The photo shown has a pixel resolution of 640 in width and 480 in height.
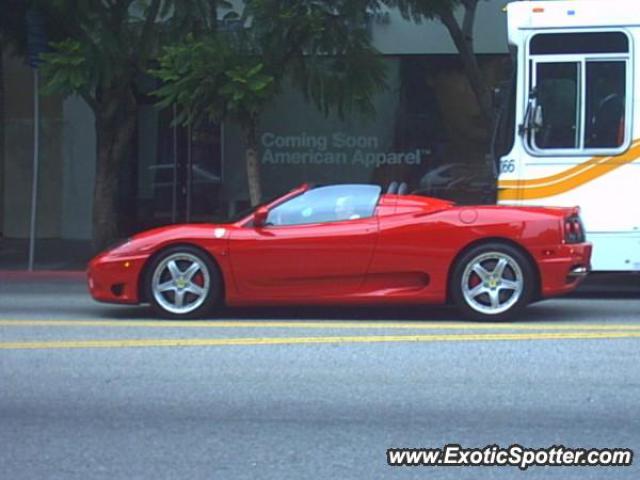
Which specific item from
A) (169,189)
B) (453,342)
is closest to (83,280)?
(169,189)

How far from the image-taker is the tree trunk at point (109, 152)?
53.1 ft

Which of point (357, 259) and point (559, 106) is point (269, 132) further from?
point (357, 259)

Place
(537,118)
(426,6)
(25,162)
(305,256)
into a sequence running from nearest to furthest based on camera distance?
(305,256) < (537,118) < (426,6) < (25,162)

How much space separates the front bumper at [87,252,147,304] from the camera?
33.5 ft

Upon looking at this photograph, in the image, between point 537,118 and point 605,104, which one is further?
point 605,104

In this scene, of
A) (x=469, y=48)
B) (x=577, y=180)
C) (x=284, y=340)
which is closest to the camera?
(x=284, y=340)

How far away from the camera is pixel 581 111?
38.5 ft

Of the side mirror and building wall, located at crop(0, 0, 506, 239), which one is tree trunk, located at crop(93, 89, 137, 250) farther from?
the side mirror

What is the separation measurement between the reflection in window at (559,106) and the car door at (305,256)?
103 inches

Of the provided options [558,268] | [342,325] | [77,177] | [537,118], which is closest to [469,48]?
[537,118]

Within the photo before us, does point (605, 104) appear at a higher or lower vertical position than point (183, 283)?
higher

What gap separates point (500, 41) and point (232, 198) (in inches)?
217

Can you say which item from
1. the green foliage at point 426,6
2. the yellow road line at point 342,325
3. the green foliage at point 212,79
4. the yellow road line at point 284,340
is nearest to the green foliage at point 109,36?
the green foliage at point 212,79

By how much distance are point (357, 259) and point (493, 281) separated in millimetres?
1291
